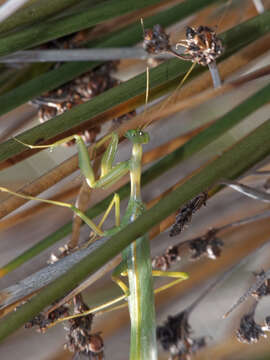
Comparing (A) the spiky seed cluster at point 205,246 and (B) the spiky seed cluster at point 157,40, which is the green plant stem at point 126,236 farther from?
(A) the spiky seed cluster at point 205,246

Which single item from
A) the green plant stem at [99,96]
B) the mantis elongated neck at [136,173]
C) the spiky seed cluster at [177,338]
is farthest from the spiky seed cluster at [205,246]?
the green plant stem at [99,96]

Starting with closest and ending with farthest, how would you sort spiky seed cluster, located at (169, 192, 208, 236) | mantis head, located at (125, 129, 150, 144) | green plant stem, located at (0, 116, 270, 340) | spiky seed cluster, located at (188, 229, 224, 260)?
1. green plant stem, located at (0, 116, 270, 340)
2. spiky seed cluster, located at (169, 192, 208, 236)
3. mantis head, located at (125, 129, 150, 144)
4. spiky seed cluster, located at (188, 229, 224, 260)

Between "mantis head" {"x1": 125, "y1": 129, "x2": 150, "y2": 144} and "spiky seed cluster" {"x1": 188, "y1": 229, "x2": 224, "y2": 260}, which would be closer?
"mantis head" {"x1": 125, "y1": 129, "x2": 150, "y2": 144}

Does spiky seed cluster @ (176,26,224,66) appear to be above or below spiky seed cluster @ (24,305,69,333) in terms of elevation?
above

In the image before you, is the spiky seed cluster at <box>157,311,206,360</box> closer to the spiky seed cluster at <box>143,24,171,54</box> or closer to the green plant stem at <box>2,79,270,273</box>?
the green plant stem at <box>2,79,270,273</box>

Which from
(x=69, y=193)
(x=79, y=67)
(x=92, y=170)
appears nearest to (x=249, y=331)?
(x=92, y=170)

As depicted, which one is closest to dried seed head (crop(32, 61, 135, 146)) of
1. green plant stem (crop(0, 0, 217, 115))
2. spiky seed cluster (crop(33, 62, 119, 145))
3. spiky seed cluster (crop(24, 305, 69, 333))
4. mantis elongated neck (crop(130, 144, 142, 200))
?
spiky seed cluster (crop(33, 62, 119, 145))

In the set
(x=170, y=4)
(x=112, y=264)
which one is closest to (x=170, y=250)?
(x=112, y=264)
